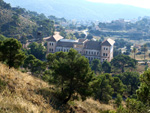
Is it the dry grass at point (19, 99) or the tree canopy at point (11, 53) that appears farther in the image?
the tree canopy at point (11, 53)

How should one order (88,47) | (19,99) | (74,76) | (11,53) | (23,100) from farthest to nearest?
(88,47) → (11,53) → (74,76) → (23,100) → (19,99)

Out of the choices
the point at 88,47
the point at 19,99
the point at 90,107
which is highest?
the point at 88,47

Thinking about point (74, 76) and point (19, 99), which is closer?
point (19, 99)

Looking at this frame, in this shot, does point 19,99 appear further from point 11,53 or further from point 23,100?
point 11,53

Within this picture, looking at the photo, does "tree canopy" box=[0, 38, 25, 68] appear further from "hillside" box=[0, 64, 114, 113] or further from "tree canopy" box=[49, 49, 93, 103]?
"hillside" box=[0, 64, 114, 113]

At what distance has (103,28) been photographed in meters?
140

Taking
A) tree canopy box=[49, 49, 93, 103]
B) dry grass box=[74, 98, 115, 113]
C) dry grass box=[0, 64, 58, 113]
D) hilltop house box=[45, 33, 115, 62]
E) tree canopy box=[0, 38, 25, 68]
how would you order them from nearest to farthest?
dry grass box=[0, 64, 58, 113], tree canopy box=[49, 49, 93, 103], dry grass box=[74, 98, 115, 113], tree canopy box=[0, 38, 25, 68], hilltop house box=[45, 33, 115, 62]

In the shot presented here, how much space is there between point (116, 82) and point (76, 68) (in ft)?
50.5

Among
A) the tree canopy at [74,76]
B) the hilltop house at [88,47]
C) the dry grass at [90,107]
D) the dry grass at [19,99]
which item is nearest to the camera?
the dry grass at [19,99]

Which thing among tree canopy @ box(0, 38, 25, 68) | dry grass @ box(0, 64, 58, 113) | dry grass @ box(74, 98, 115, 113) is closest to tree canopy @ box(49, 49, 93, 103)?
dry grass @ box(74, 98, 115, 113)

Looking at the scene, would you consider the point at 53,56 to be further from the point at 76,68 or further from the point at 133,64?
the point at 133,64

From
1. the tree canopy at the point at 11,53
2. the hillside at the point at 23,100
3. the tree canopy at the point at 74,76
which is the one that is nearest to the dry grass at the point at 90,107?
the hillside at the point at 23,100

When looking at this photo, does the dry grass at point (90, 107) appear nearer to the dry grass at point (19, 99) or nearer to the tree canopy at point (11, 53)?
the dry grass at point (19, 99)

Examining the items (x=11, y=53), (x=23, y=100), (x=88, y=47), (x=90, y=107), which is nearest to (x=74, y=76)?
(x=90, y=107)
